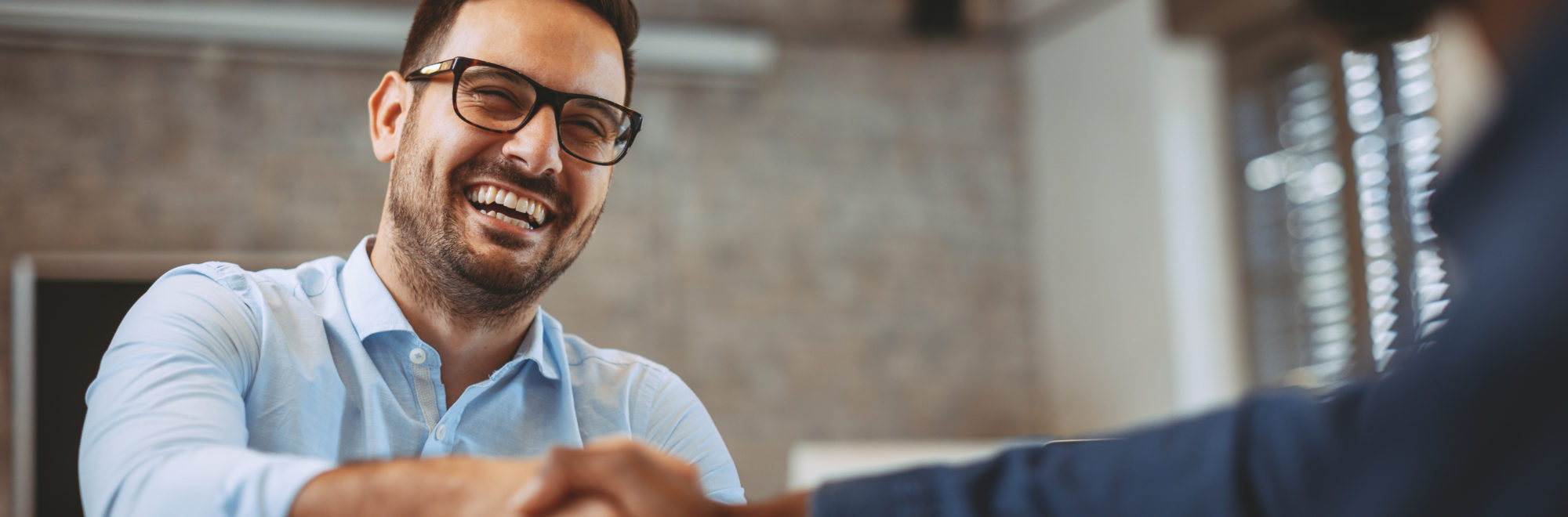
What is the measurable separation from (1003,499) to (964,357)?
325 cm

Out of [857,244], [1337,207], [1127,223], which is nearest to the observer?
[1337,207]

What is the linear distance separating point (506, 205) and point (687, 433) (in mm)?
154

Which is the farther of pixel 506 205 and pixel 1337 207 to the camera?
pixel 1337 207

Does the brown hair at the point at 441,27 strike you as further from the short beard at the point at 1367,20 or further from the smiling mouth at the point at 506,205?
the short beard at the point at 1367,20

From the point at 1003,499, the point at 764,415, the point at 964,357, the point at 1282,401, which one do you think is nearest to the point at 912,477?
the point at 1003,499

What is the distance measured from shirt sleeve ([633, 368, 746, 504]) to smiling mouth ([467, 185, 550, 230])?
117mm

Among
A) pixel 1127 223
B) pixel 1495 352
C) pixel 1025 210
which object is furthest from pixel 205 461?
pixel 1025 210

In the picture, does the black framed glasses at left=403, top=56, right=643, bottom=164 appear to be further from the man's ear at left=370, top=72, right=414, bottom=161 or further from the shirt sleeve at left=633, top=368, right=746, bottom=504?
the shirt sleeve at left=633, top=368, right=746, bottom=504

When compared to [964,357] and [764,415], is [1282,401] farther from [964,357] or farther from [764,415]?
[964,357]

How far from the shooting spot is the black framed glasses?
0.46 m

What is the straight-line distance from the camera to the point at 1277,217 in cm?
301

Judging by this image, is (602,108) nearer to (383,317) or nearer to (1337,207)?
(383,317)

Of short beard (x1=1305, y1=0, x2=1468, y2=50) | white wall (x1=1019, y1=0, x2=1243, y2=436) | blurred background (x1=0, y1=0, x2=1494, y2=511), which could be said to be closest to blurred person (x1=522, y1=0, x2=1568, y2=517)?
short beard (x1=1305, y1=0, x2=1468, y2=50)

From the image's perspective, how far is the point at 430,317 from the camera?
0.49 meters
